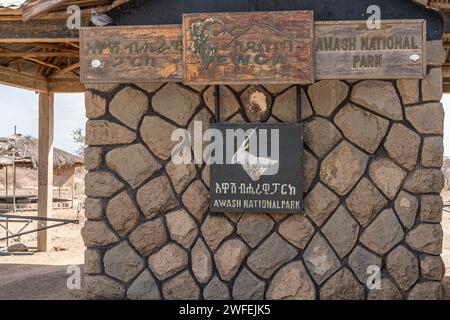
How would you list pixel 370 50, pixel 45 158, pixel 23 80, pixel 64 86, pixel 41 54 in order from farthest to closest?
pixel 45 158 → pixel 64 86 → pixel 23 80 → pixel 41 54 → pixel 370 50

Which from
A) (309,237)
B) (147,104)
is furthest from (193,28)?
(309,237)

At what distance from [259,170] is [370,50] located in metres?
1.45

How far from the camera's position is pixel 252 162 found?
5.15m

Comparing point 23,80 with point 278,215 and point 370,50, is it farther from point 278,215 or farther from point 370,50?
point 370,50

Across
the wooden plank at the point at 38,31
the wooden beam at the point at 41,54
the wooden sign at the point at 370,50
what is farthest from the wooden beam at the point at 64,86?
the wooden sign at the point at 370,50

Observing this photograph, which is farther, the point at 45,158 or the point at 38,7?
the point at 45,158

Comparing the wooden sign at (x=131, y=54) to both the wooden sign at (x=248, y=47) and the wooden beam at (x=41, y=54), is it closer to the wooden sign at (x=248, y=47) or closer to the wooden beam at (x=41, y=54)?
the wooden sign at (x=248, y=47)

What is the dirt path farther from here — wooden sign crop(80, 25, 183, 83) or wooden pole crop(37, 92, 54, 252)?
wooden sign crop(80, 25, 183, 83)

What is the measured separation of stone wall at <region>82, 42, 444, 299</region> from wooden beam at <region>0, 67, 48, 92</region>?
482 centimetres

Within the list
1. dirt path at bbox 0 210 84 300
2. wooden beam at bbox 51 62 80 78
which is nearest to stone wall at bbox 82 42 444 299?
dirt path at bbox 0 210 84 300

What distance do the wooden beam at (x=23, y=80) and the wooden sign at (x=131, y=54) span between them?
471cm

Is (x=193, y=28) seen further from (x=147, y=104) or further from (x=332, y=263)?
(x=332, y=263)

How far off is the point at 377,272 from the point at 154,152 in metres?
2.32

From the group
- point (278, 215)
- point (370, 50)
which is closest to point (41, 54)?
point (278, 215)
